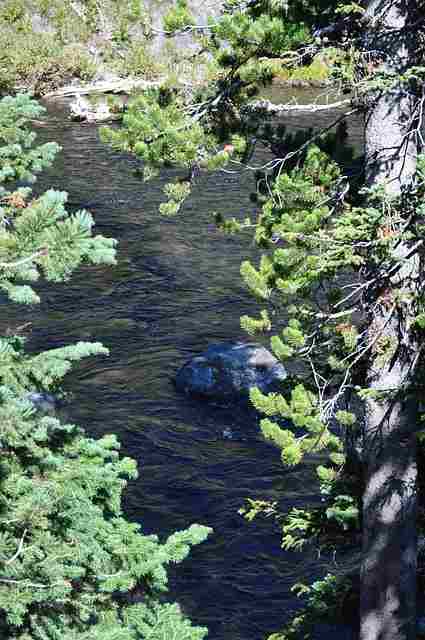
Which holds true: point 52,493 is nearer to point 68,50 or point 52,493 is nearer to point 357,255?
point 357,255

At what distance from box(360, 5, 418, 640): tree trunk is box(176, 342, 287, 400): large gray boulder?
23.9 ft

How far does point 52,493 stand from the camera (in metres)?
4.97

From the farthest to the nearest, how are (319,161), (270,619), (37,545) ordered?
(270,619)
(319,161)
(37,545)

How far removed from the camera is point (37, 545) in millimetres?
4855

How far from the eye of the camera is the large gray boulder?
14898mm

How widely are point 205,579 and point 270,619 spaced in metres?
1.04

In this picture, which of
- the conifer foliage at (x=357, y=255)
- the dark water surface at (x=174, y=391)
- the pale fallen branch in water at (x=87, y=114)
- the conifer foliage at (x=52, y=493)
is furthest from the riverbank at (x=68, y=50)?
the conifer foliage at (x=52, y=493)

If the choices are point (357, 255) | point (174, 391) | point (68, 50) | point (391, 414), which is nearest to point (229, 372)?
point (174, 391)

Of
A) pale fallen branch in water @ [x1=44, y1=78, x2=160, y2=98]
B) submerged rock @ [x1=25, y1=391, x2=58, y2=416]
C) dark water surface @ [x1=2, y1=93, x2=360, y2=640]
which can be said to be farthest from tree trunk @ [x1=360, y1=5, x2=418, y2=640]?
pale fallen branch in water @ [x1=44, y1=78, x2=160, y2=98]

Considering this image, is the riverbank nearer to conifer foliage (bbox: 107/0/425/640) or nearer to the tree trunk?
conifer foliage (bbox: 107/0/425/640)

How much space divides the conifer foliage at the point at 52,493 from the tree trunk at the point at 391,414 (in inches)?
90.1

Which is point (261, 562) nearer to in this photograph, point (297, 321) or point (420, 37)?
point (297, 321)

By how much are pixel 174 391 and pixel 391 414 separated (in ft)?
26.5

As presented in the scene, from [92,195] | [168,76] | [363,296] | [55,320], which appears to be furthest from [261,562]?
[92,195]
